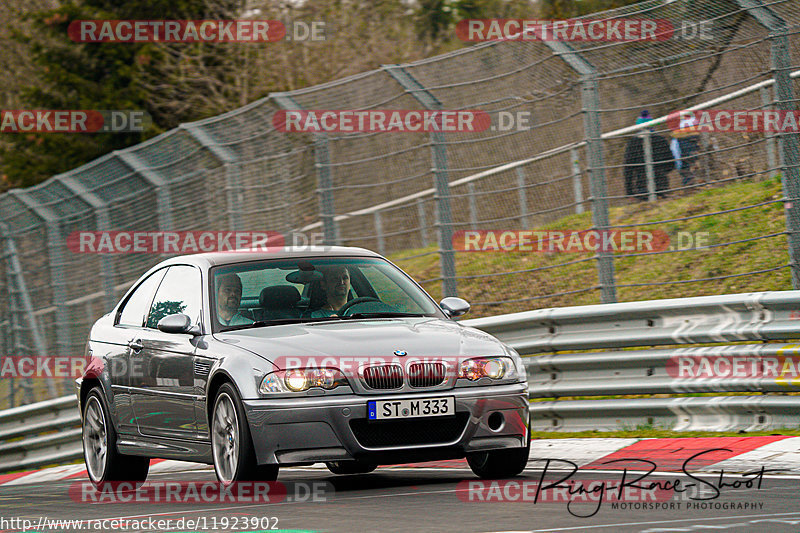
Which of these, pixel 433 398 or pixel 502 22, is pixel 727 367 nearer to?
pixel 433 398

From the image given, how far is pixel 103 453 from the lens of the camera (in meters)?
10.2

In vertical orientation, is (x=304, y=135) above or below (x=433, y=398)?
above

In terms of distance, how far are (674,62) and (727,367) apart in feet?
8.38

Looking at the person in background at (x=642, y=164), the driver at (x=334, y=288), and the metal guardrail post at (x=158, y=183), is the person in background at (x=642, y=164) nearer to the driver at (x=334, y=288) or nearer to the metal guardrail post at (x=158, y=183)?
the driver at (x=334, y=288)

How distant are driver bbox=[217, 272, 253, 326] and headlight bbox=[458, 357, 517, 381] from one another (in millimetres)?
1480

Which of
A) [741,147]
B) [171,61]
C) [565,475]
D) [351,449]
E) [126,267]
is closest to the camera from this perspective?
[351,449]

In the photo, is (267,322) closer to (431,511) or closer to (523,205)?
(431,511)

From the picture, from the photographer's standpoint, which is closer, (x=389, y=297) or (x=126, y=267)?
(x=389, y=297)

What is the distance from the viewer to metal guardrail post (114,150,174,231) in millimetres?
15867

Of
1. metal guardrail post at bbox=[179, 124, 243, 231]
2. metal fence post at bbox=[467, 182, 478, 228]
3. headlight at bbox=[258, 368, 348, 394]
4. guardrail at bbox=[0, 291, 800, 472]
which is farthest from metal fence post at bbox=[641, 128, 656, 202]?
metal guardrail post at bbox=[179, 124, 243, 231]

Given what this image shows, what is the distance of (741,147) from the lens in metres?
10.6

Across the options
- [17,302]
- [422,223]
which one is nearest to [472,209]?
[422,223]

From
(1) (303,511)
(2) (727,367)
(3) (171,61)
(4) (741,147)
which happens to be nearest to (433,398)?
(1) (303,511)
